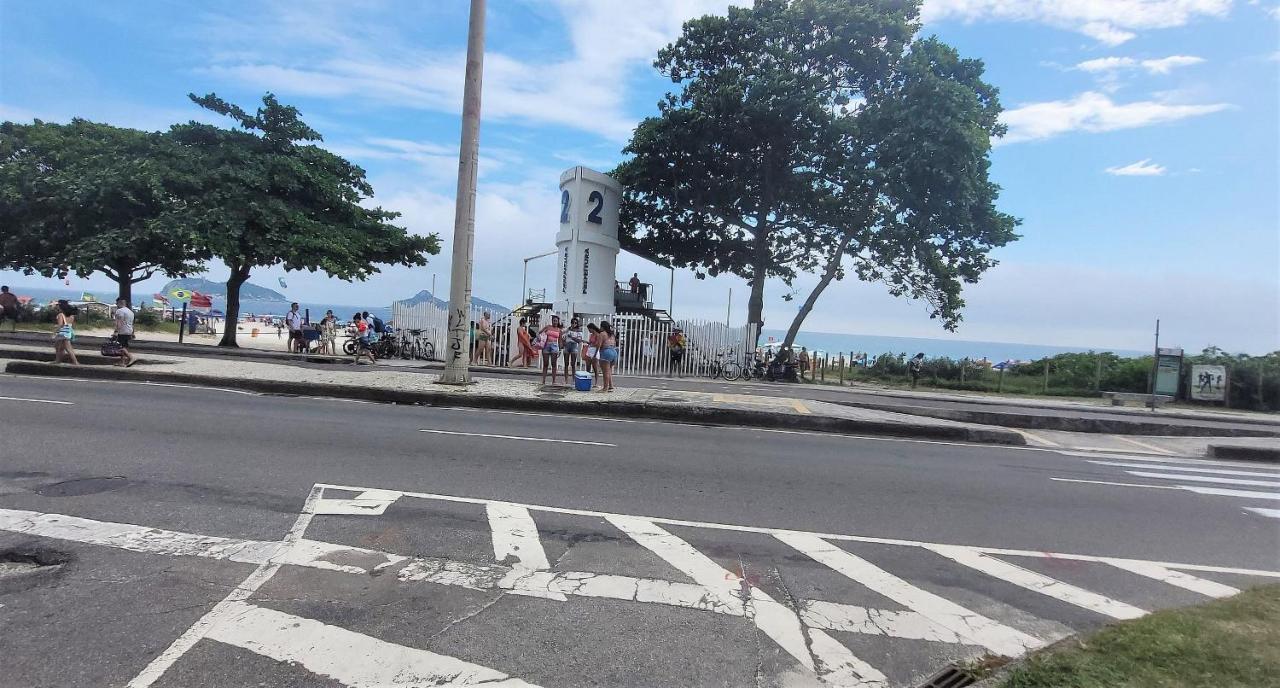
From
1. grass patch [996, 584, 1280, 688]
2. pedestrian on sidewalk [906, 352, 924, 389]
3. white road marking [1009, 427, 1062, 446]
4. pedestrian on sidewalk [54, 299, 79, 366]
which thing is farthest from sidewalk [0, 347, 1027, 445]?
pedestrian on sidewalk [906, 352, 924, 389]

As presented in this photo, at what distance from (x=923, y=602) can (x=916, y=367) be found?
22.3 metres

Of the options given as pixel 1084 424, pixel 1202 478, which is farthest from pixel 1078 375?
pixel 1202 478

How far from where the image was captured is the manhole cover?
19.5ft

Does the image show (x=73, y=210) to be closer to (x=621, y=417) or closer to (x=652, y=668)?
(x=621, y=417)

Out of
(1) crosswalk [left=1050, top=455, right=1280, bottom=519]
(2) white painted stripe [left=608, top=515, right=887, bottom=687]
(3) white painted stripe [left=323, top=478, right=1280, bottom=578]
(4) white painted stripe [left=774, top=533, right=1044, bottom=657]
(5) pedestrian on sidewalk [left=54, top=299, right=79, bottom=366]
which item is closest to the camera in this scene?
(2) white painted stripe [left=608, top=515, right=887, bottom=687]

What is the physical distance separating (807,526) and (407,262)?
23.3 metres

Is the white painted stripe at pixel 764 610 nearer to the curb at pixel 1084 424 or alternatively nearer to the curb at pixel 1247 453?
the curb at pixel 1084 424

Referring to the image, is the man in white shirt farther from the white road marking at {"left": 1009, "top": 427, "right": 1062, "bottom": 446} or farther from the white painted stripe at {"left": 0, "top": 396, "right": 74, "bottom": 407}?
the white road marking at {"left": 1009, "top": 427, "right": 1062, "bottom": 446}

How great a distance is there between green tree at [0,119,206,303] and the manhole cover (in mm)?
16032

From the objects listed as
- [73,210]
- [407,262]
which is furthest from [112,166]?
[407,262]

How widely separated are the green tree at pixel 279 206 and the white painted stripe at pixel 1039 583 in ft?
68.7

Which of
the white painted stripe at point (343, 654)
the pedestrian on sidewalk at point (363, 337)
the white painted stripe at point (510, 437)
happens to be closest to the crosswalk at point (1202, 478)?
the white painted stripe at point (510, 437)

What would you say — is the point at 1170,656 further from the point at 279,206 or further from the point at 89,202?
the point at 89,202

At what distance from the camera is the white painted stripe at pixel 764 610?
3613 mm
